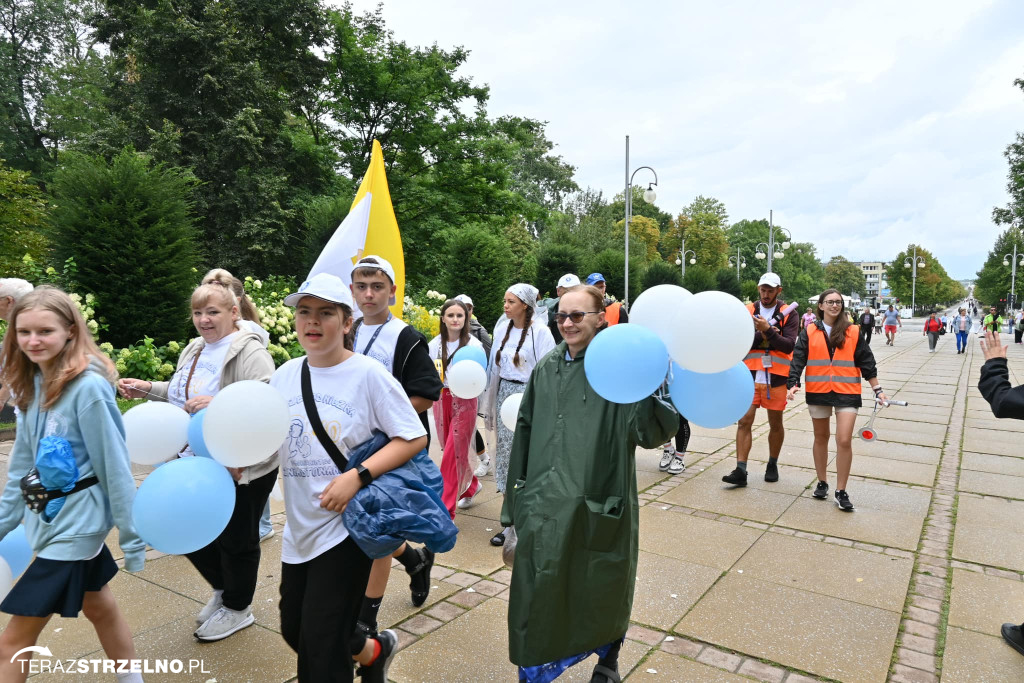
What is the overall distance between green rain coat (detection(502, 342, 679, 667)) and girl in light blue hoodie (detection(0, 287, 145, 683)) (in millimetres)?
1483

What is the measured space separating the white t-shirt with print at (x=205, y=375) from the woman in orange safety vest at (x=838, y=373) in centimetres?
462

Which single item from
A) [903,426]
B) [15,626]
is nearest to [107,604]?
[15,626]

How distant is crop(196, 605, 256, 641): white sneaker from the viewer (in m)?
3.29

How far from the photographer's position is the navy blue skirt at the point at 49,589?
2.25 metres

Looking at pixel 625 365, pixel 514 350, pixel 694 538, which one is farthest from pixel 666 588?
pixel 625 365

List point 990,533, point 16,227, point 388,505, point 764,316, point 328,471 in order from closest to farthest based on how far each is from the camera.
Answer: point 388,505 < point 328,471 < point 990,533 < point 764,316 < point 16,227

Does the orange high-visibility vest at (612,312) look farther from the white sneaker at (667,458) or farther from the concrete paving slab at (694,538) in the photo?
the concrete paving slab at (694,538)

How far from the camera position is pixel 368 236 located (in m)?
5.05

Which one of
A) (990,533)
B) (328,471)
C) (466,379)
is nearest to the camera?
(328,471)

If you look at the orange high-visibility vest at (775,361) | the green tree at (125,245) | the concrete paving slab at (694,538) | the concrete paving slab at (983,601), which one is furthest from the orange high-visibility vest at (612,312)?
the green tree at (125,245)

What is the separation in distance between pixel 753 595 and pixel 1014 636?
1.25m

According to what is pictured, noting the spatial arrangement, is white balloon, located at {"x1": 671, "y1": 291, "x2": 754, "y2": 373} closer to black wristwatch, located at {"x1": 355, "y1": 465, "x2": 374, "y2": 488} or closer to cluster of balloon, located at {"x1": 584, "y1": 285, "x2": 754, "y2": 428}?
cluster of balloon, located at {"x1": 584, "y1": 285, "x2": 754, "y2": 428}

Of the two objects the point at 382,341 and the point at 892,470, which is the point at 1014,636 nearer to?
the point at 382,341

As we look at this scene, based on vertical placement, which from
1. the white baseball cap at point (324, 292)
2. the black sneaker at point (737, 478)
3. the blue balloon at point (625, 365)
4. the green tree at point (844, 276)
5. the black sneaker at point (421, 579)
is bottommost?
the black sneaker at point (737, 478)
